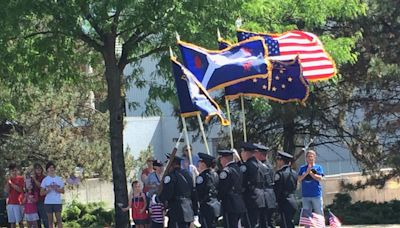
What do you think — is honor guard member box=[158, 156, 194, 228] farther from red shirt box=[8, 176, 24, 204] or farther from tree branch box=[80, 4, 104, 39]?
red shirt box=[8, 176, 24, 204]

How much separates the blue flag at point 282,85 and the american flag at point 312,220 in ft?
7.25

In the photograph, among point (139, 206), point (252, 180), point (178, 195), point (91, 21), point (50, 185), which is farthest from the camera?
point (50, 185)

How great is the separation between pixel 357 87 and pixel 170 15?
10.2 meters

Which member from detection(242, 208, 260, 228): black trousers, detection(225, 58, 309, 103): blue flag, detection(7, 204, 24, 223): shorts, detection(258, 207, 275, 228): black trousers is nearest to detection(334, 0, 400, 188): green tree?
detection(225, 58, 309, 103): blue flag

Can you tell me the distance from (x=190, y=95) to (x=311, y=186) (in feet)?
9.91

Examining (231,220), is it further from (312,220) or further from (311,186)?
(311,186)

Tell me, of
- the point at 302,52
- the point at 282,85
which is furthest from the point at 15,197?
the point at 302,52

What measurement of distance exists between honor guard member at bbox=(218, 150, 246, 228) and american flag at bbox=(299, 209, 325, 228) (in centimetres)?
155

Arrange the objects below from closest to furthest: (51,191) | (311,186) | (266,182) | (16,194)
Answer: (266,182), (311,186), (51,191), (16,194)

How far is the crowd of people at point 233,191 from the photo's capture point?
1273 cm

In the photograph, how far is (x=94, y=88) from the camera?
20.3 m

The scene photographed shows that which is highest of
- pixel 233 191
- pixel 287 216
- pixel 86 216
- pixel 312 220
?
pixel 233 191

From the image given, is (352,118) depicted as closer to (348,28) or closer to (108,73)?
(348,28)

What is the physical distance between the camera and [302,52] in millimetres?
15016
